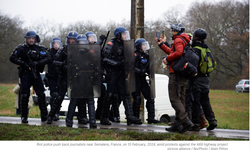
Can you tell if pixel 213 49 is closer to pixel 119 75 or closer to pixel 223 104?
pixel 223 104

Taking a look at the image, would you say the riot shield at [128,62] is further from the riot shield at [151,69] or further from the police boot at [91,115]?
the police boot at [91,115]

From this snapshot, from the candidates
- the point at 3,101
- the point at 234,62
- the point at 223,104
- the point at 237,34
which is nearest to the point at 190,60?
the point at 3,101

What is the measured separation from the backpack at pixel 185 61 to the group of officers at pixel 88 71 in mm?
1225

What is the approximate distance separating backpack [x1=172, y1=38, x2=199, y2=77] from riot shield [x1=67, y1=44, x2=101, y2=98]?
152 centimetres

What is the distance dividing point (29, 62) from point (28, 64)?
50 millimetres

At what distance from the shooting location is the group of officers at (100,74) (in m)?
5.96

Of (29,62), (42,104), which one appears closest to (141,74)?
(42,104)

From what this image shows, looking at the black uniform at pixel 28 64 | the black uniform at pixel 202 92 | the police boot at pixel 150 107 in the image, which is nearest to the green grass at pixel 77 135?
the black uniform at pixel 202 92

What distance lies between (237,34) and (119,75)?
31178 millimetres

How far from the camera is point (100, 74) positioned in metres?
6.24

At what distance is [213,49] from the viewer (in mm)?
36781

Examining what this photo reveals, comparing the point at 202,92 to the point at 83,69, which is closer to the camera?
the point at 83,69

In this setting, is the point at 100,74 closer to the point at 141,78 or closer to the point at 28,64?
the point at 141,78

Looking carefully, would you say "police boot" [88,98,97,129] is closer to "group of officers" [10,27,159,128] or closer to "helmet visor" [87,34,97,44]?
"group of officers" [10,27,159,128]
